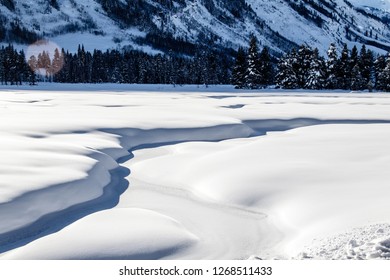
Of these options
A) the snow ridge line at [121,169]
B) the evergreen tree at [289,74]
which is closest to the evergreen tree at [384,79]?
the evergreen tree at [289,74]

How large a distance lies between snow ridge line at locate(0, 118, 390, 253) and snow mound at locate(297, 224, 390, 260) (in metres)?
3.54

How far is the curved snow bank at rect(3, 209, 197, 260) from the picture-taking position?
192 inches

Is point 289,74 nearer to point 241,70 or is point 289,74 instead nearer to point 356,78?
point 241,70

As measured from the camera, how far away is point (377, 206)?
5719 millimetres

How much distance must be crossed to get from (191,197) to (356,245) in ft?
10.9

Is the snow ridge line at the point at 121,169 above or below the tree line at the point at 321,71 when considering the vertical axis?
below

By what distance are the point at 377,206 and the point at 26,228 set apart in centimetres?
492

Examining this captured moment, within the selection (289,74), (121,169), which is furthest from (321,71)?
(121,169)

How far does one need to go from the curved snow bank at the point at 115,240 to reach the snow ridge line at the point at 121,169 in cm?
35

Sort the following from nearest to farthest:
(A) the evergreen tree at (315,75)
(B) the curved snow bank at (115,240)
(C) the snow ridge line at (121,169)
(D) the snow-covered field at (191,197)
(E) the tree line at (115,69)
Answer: (B) the curved snow bank at (115,240) → (D) the snow-covered field at (191,197) → (C) the snow ridge line at (121,169) → (A) the evergreen tree at (315,75) → (E) the tree line at (115,69)

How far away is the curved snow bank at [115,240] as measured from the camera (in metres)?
4.88

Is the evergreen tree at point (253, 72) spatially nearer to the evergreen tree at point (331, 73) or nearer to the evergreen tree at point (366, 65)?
the evergreen tree at point (331, 73)

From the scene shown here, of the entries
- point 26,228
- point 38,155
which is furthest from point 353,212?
point 38,155
